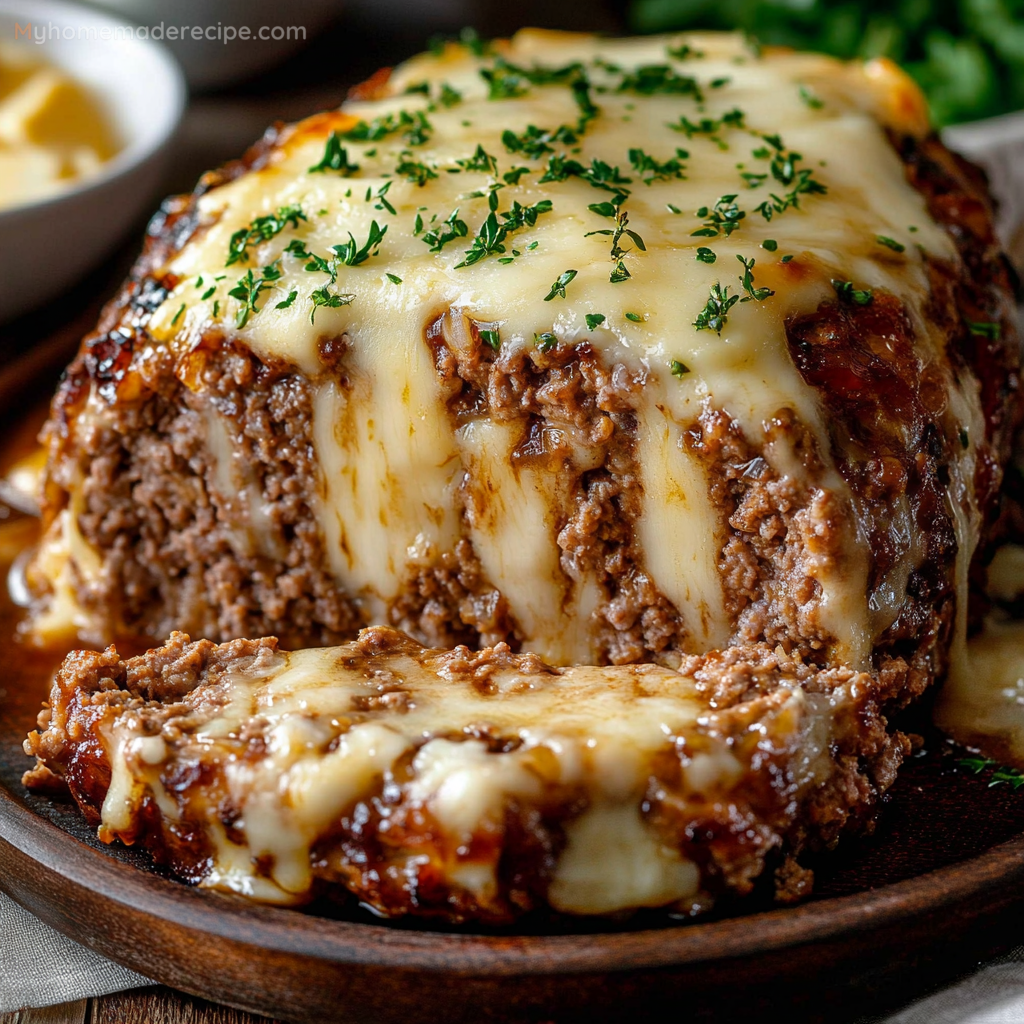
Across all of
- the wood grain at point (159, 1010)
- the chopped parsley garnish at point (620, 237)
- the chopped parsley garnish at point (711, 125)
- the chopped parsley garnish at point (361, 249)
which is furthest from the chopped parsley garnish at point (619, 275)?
the wood grain at point (159, 1010)

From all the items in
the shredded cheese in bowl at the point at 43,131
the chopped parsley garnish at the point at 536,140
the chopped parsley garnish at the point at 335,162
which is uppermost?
the chopped parsley garnish at the point at 536,140

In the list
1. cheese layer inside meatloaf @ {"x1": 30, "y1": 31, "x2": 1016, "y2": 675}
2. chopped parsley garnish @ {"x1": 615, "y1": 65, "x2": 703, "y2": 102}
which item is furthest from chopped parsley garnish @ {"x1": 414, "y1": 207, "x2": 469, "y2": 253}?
chopped parsley garnish @ {"x1": 615, "y1": 65, "x2": 703, "y2": 102}

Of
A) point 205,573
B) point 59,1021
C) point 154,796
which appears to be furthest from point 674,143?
point 59,1021

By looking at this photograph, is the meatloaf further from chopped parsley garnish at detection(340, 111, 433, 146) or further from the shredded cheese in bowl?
the shredded cheese in bowl

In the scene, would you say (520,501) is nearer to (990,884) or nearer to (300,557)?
(300,557)

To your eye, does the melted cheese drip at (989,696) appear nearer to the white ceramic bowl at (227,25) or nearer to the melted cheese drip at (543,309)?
the melted cheese drip at (543,309)

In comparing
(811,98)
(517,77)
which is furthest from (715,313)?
(517,77)
